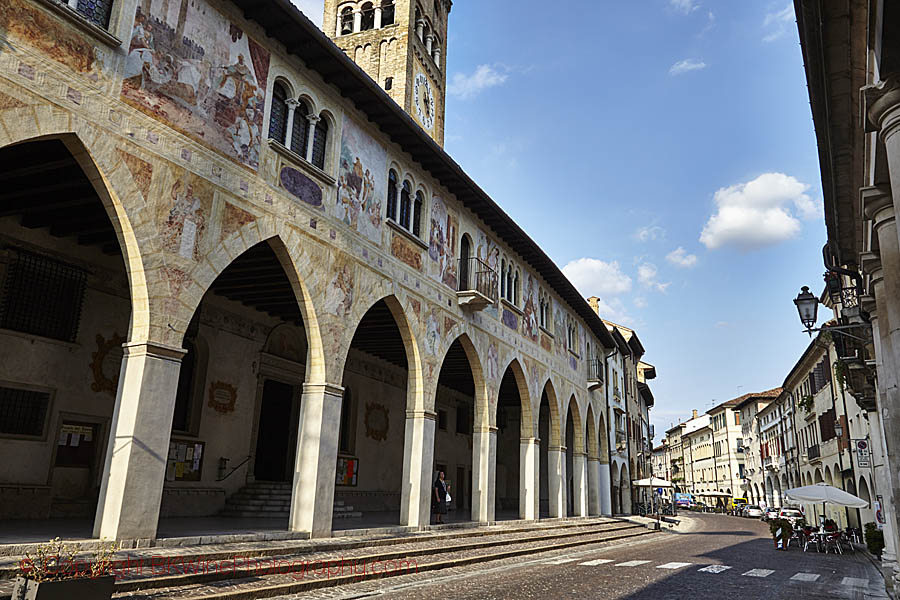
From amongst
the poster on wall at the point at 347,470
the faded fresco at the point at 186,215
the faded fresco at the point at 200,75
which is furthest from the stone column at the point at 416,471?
the faded fresco at the point at 186,215

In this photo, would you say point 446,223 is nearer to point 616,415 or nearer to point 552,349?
point 552,349

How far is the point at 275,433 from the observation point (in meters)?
18.2

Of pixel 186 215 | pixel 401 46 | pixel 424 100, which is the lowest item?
pixel 186 215

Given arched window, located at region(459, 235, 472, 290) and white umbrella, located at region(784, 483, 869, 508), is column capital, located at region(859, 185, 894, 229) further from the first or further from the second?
white umbrella, located at region(784, 483, 869, 508)

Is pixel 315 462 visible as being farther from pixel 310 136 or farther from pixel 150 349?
pixel 310 136

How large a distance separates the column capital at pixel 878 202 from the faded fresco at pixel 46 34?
9518 mm

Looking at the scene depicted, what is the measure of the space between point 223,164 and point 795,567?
14891 millimetres

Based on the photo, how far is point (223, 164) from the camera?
10.5 m

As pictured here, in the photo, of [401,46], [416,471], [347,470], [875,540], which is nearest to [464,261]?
[416,471]

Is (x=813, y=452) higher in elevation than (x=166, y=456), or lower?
higher

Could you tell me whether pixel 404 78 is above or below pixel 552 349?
above

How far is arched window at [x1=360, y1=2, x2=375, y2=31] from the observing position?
3878cm

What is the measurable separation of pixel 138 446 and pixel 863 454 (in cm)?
2797

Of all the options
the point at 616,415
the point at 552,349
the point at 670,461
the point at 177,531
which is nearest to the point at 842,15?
the point at 177,531
